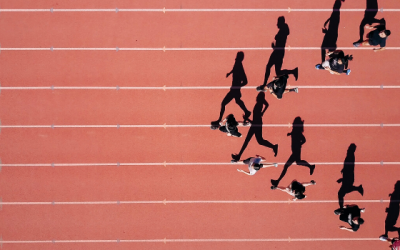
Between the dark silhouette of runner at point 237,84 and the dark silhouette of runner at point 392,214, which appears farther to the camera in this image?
the dark silhouette of runner at point 392,214

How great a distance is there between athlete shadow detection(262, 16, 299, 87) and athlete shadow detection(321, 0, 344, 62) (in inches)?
43.4

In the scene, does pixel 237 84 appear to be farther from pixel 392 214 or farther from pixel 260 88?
pixel 392 214

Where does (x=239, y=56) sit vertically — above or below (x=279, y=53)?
below

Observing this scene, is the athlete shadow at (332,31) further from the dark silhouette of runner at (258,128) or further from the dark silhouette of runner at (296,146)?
the dark silhouette of runner at (258,128)

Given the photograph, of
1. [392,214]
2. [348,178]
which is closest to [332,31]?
[348,178]

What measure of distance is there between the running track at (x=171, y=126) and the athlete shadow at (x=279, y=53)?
16 centimetres

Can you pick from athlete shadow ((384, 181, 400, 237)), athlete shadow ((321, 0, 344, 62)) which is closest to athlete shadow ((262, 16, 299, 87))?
athlete shadow ((321, 0, 344, 62))

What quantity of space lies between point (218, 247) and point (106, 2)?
830 centimetres

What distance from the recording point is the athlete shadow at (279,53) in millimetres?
7070

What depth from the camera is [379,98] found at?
7.12 m

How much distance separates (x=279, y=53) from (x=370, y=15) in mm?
2995

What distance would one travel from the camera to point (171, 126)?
283 inches

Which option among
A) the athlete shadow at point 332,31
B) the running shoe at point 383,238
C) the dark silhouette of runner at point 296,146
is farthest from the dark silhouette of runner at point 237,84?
the running shoe at point 383,238

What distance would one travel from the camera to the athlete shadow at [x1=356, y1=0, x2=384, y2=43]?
23.2 ft
